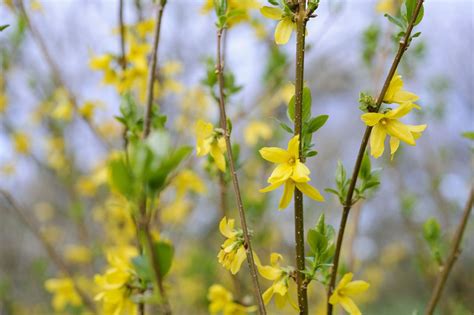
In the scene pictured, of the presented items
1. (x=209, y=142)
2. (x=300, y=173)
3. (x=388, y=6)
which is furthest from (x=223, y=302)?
(x=388, y=6)

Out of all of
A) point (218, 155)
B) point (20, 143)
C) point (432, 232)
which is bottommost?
point (20, 143)

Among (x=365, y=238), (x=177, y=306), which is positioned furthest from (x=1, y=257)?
(x=365, y=238)

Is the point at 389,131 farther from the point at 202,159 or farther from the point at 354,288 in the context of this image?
the point at 202,159

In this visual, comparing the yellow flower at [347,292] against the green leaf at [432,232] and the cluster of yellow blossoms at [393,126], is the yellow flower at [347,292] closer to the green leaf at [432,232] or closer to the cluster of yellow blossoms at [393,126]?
the cluster of yellow blossoms at [393,126]

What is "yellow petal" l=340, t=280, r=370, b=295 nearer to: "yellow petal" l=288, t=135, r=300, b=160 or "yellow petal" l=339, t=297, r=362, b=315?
"yellow petal" l=339, t=297, r=362, b=315

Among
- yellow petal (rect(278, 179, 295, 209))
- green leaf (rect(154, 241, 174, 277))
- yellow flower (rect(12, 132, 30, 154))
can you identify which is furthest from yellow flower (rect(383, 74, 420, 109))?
yellow flower (rect(12, 132, 30, 154))

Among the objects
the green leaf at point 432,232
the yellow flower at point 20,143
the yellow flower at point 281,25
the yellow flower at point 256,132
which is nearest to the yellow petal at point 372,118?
the yellow flower at point 281,25
